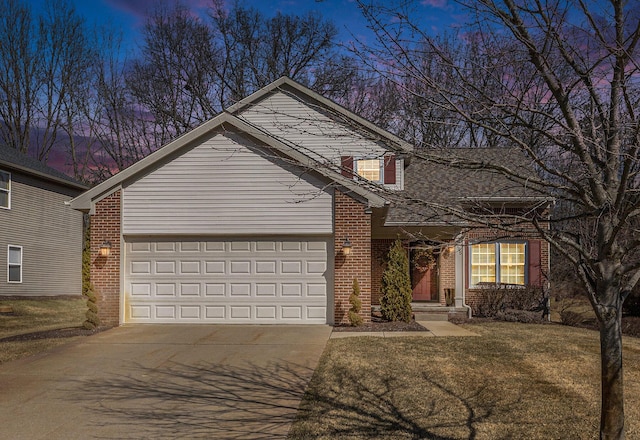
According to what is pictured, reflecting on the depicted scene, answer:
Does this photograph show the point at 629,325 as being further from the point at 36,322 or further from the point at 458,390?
the point at 36,322

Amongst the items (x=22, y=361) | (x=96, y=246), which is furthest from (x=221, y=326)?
(x=22, y=361)

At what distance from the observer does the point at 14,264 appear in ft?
80.8

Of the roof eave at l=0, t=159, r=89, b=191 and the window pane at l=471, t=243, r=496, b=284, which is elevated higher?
the roof eave at l=0, t=159, r=89, b=191

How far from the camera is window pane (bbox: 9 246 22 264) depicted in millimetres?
24469

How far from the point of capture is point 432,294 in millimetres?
19547

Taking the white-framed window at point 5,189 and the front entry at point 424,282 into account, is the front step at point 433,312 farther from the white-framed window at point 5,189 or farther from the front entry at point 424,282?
the white-framed window at point 5,189

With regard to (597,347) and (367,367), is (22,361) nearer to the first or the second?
(367,367)

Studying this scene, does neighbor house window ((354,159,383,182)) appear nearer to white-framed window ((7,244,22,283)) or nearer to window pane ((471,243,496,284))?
window pane ((471,243,496,284))

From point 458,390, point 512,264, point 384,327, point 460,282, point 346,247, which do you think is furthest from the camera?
point 512,264

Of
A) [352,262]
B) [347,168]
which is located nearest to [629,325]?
[352,262]

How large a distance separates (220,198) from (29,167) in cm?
1410

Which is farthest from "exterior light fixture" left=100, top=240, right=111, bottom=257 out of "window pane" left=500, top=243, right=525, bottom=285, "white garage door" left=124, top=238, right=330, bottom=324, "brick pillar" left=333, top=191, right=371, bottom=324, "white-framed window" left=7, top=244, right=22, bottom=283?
"window pane" left=500, top=243, right=525, bottom=285

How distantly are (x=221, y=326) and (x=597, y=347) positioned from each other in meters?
8.53

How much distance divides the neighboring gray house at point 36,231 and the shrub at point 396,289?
13.2 m
